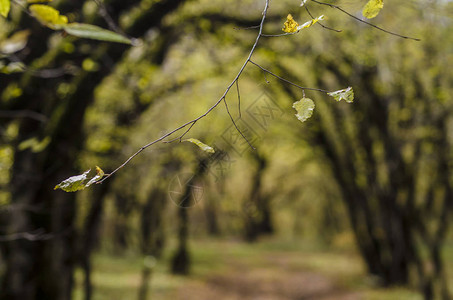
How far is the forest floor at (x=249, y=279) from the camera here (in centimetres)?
1217

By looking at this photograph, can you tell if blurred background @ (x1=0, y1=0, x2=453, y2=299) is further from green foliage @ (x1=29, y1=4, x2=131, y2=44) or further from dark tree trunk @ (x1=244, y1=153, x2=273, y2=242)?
dark tree trunk @ (x1=244, y1=153, x2=273, y2=242)

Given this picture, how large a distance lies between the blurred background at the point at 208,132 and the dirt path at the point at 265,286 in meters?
0.11

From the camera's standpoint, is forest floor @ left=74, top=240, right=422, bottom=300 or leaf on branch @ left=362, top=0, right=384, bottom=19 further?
forest floor @ left=74, top=240, right=422, bottom=300

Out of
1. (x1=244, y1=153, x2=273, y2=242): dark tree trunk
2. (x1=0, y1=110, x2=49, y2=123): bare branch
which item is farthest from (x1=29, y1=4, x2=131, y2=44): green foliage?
(x1=244, y1=153, x2=273, y2=242): dark tree trunk

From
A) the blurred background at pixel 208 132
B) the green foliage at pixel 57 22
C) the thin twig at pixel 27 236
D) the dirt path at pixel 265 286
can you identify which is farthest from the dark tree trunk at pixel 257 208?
the green foliage at pixel 57 22

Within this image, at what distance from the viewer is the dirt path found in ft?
40.5

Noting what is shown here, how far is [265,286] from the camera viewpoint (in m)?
13.9

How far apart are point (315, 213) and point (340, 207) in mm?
5735

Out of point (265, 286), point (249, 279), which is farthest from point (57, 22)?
point (249, 279)

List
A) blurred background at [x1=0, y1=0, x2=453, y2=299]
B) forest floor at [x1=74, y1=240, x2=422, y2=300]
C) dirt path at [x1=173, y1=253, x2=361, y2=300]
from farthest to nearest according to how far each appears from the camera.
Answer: dirt path at [x1=173, y1=253, x2=361, y2=300] < forest floor at [x1=74, y1=240, x2=422, y2=300] < blurred background at [x1=0, y1=0, x2=453, y2=299]

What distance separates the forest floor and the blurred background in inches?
4.2

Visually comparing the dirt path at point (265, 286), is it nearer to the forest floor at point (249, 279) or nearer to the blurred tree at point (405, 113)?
the forest floor at point (249, 279)

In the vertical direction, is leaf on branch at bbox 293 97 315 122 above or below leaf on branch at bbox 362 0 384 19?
below

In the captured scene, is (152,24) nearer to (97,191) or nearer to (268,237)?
(97,191)
